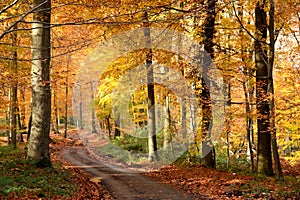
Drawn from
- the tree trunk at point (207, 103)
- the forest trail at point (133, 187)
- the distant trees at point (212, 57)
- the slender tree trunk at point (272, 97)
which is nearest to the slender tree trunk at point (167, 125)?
the distant trees at point (212, 57)

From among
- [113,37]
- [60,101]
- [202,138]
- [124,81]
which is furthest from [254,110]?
[60,101]

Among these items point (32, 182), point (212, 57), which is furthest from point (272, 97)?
point (32, 182)

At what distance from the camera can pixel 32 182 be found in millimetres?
8555

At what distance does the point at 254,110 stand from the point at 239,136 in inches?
335

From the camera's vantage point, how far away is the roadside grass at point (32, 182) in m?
7.46

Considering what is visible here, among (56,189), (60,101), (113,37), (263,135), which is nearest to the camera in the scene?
(56,189)

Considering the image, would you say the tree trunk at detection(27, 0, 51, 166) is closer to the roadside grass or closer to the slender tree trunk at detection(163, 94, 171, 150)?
the roadside grass

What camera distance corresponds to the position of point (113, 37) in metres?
16.2

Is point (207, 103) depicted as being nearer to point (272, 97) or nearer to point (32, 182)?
point (272, 97)

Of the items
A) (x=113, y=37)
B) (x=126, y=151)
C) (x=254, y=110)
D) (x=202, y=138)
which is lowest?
(x=126, y=151)

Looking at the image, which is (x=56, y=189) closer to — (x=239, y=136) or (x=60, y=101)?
(x=239, y=136)

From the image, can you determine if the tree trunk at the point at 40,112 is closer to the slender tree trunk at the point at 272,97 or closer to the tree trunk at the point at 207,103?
the tree trunk at the point at 207,103

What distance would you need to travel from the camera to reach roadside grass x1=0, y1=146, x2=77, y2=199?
746 cm

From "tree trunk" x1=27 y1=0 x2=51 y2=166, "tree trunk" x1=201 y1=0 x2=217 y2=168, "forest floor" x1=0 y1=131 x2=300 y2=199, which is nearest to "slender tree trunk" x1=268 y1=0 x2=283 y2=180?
"forest floor" x1=0 y1=131 x2=300 y2=199
